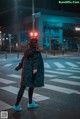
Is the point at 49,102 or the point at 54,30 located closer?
the point at 49,102

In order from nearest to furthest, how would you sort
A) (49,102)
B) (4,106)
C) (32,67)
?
(32,67)
(4,106)
(49,102)

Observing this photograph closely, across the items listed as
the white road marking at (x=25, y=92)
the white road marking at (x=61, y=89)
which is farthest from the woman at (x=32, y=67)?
the white road marking at (x=61, y=89)

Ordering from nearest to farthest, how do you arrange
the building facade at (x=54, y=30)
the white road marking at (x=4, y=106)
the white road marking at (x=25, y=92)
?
the white road marking at (x=4, y=106) < the white road marking at (x=25, y=92) < the building facade at (x=54, y=30)

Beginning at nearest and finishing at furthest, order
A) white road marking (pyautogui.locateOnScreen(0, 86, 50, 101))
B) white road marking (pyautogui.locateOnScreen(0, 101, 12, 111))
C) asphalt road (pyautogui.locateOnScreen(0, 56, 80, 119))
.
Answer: asphalt road (pyautogui.locateOnScreen(0, 56, 80, 119)) < white road marking (pyautogui.locateOnScreen(0, 101, 12, 111)) < white road marking (pyautogui.locateOnScreen(0, 86, 50, 101))

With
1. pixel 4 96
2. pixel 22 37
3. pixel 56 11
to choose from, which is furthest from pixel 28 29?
pixel 4 96

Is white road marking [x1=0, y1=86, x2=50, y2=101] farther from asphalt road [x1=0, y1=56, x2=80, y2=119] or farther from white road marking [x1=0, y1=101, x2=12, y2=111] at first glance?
white road marking [x1=0, y1=101, x2=12, y2=111]

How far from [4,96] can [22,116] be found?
7.04ft

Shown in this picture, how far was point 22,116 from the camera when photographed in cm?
546

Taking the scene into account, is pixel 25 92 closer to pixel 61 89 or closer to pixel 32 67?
pixel 61 89

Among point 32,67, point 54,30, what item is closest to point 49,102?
point 32,67

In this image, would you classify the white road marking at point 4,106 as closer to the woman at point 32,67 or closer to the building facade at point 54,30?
the woman at point 32,67

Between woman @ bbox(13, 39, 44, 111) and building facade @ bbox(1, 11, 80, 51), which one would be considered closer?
woman @ bbox(13, 39, 44, 111)

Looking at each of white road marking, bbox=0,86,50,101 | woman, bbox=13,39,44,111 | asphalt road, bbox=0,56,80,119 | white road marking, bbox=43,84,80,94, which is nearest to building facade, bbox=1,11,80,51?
white road marking, bbox=43,84,80,94

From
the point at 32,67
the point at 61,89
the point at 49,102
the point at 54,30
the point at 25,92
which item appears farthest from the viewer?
the point at 54,30
